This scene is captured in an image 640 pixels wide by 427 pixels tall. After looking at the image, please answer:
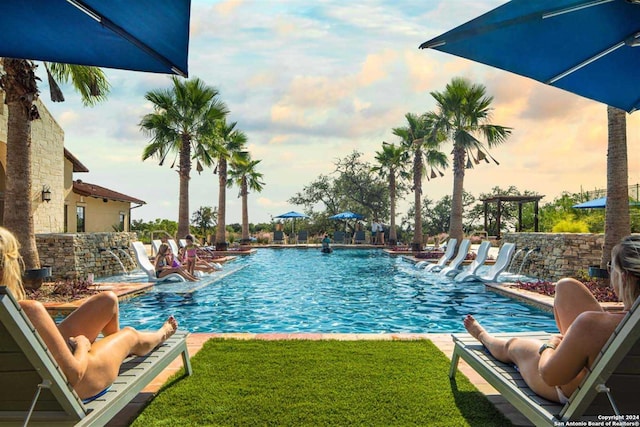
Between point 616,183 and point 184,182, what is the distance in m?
14.5

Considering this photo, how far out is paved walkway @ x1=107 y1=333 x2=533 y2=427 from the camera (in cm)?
300

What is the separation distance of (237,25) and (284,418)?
618 cm

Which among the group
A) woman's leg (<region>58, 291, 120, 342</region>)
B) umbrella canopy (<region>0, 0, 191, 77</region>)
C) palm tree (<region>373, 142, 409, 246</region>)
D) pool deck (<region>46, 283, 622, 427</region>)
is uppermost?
palm tree (<region>373, 142, 409, 246</region>)

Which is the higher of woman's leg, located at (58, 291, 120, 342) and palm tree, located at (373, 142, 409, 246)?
palm tree, located at (373, 142, 409, 246)

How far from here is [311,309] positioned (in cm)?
832

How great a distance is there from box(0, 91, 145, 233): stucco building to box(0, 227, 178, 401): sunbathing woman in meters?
12.9

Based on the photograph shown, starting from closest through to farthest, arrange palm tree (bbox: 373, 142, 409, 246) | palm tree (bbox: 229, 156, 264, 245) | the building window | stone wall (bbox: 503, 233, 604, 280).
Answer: stone wall (bbox: 503, 233, 604, 280) < the building window < palm tree (bbox: 373, 142, 409, 246) < palm tree (bbox: 229, 156, 264, 245)

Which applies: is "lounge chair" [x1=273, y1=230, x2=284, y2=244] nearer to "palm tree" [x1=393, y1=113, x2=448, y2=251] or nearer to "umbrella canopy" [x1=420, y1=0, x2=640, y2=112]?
"palm tree" [x1=393, y1=113, x2=448, y2=251]

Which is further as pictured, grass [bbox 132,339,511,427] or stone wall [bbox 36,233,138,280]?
stone wall [bbox 36,233,138,280]

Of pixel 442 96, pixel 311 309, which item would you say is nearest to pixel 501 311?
pixel 311 309

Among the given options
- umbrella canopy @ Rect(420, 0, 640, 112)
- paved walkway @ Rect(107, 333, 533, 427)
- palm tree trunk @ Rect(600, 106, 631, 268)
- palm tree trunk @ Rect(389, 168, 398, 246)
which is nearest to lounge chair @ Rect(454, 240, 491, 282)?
palm tree trunk @ Rect(600, 106, 631, 268)

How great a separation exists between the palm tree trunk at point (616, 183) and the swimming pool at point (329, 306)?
2033mm

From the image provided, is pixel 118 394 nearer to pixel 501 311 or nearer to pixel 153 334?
pixel 153 334

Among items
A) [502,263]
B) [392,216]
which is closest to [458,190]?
[502,263]
